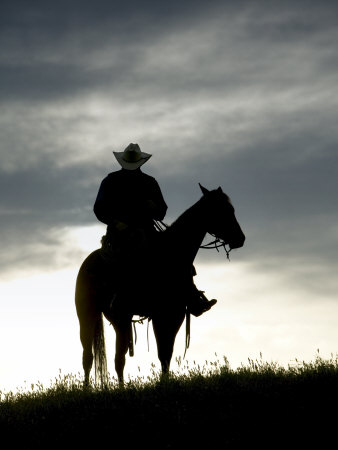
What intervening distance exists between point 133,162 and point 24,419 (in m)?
4.83

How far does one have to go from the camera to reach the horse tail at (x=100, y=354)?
41.6 ft

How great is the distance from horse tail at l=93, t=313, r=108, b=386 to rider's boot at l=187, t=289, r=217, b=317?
7.14ft

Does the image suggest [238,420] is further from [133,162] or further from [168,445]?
[133,162]

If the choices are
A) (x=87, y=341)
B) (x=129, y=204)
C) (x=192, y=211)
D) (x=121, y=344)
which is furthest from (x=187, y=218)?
(x=87, y=341)

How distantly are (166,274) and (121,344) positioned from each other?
5.62ft

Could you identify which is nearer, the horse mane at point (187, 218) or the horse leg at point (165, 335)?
the horse leg at point (165, 335)

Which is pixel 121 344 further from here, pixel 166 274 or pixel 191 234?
pixel 191 234

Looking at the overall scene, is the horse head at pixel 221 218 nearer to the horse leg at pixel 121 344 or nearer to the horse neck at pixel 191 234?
the horse neck at pixel 191 234

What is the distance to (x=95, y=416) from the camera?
9789mm

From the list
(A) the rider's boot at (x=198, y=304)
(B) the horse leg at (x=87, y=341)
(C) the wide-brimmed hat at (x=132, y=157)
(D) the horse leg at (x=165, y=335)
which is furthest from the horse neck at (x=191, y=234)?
(B) the horse leg at (x=87, y=341)

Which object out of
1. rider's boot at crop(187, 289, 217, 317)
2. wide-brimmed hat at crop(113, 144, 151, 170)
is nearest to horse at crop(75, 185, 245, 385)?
rider's boot at crop(187, 289, 217, 317)

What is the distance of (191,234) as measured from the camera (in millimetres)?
11320

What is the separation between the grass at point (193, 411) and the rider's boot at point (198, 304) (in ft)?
2.95

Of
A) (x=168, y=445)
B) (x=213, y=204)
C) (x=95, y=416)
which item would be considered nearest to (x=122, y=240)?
(x=213, y=204)
